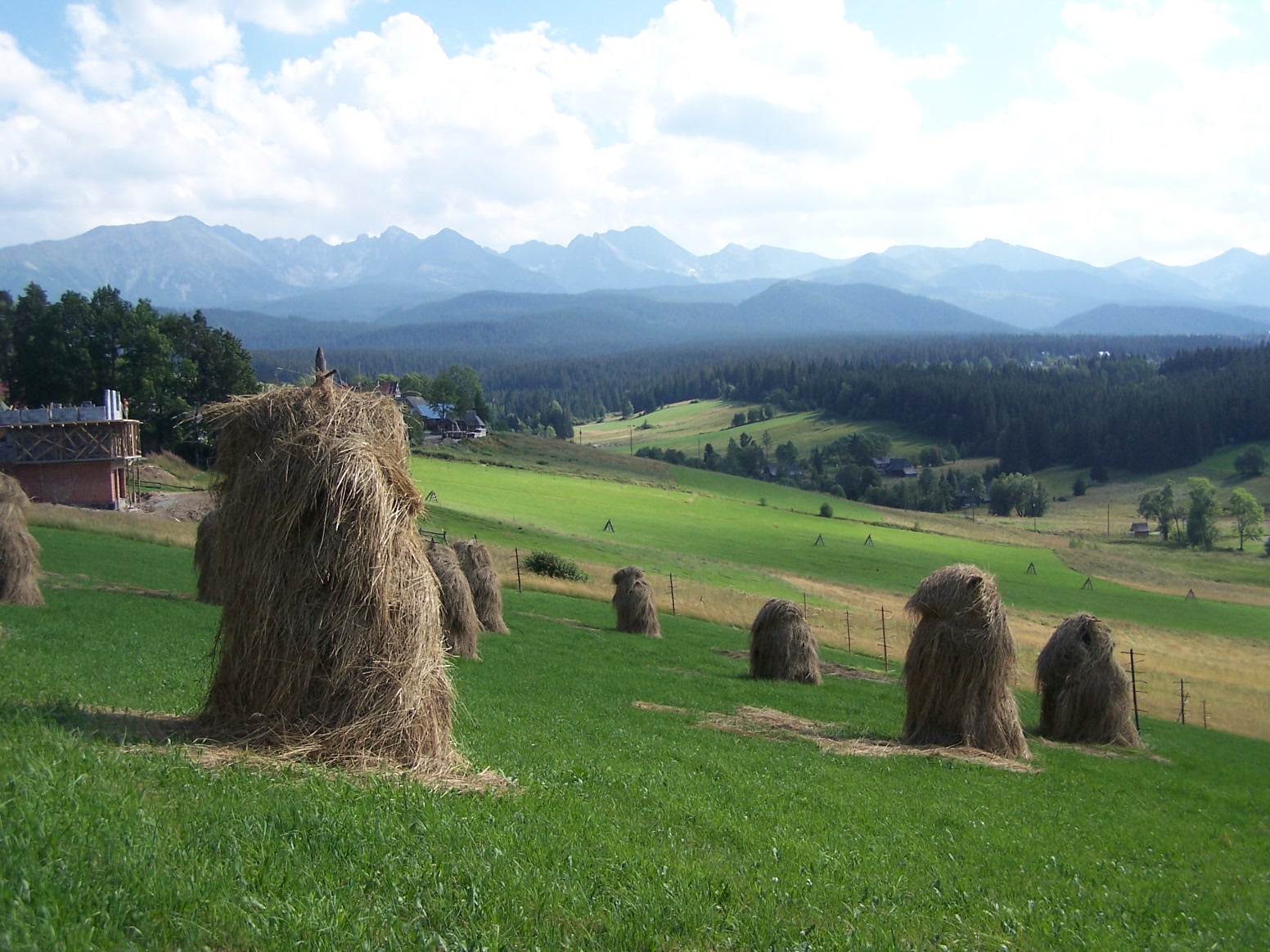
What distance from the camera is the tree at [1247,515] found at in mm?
105375

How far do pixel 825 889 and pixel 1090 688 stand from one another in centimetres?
1867

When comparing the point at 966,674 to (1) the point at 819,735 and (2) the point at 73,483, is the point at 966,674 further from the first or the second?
(2) the point at 73,483

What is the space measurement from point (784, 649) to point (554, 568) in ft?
78.9

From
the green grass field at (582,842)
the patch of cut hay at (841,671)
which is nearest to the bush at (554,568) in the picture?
the patch of cut hay at (841,671)

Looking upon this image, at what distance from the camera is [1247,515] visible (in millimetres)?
105750

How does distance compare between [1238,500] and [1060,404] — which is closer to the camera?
[1238,500]

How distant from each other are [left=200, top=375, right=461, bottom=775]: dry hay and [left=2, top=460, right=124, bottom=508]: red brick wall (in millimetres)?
51230

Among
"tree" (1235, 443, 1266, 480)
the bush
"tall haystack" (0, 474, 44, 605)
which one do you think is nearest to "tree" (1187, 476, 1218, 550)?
"tree" (1235, 443, 1266, 480)

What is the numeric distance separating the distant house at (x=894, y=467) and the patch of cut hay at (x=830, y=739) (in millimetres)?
137528

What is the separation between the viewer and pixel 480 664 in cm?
2516

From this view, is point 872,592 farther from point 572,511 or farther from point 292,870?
point 292,870

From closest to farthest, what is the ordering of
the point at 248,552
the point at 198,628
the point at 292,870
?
the point at 292,870 < the point at 248,552 < the point at 198,628

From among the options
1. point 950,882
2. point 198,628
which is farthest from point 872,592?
point 950,882

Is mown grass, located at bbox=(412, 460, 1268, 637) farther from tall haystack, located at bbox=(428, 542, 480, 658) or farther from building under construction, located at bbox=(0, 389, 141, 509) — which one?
tall haystack, located at bbox=(428, 542, 480, 658)
